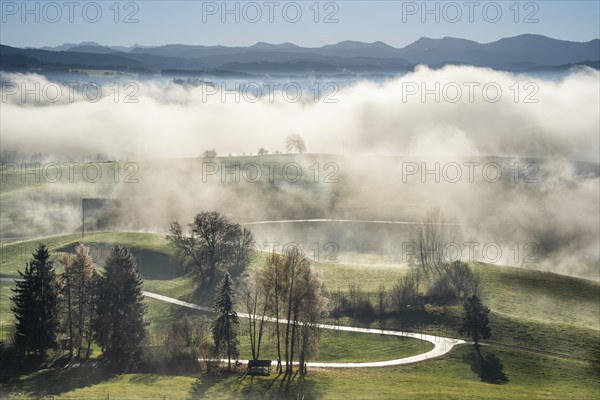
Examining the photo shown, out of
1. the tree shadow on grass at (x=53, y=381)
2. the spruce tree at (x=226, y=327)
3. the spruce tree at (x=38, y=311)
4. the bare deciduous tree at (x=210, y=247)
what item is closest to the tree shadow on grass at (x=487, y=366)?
the spruce tree at (x=226, y=327)

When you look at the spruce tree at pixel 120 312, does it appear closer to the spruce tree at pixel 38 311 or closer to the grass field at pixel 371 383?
the spruce tree at pixel 38 311

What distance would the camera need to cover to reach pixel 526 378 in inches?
3127

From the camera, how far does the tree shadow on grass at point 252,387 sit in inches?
2594

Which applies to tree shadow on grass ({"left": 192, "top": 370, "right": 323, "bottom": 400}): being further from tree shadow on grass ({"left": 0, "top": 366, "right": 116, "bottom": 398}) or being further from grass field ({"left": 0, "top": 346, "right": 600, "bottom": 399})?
tree shadow on grass ({"left": 0, "top": 366, "right": 116, "bottom": 398})

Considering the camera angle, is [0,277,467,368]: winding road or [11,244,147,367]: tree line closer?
[11,244,147,367]: tree line

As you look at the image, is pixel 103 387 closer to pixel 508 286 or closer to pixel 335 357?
pixel 335 357

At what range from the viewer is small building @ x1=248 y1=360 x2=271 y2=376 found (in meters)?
73.9

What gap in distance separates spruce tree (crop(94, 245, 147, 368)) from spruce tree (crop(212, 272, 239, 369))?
9.12 metres

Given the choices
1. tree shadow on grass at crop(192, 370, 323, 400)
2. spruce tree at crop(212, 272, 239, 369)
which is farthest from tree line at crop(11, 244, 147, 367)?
tree shadow on grass at crop(192, 370, 323, 400)

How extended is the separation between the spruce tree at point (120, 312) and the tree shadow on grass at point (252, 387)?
11166mm

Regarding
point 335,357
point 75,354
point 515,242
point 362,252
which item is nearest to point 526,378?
point 335,357

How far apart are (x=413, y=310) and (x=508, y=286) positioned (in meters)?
26.8

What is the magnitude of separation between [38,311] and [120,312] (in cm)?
947

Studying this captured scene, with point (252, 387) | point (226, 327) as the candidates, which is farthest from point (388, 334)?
point (252, 387)
